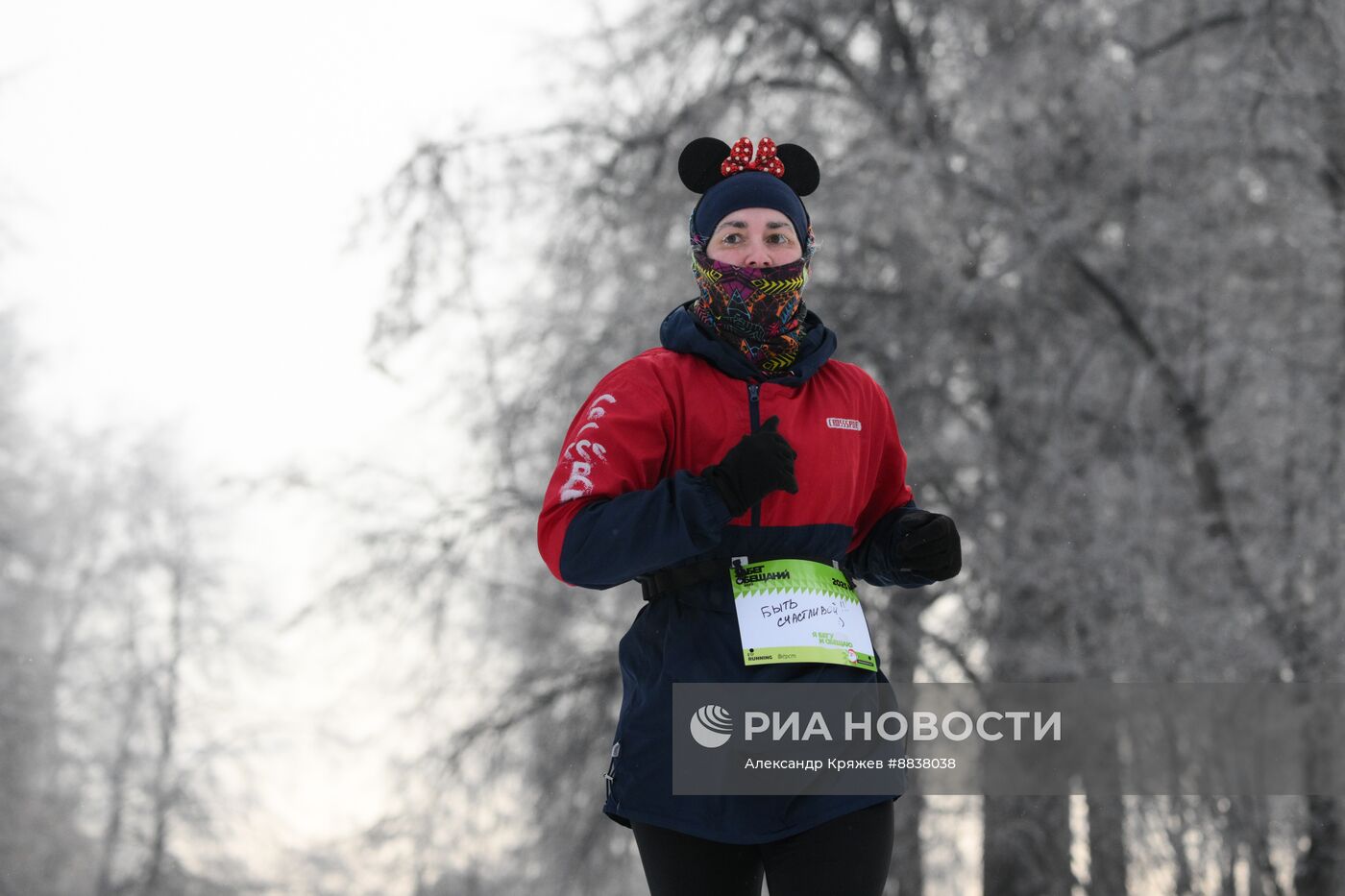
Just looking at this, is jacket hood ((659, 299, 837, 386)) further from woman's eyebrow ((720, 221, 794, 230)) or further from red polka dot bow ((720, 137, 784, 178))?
red polka dot bow ((720, 137, 784, 178))

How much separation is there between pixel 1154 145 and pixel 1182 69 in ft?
3.01

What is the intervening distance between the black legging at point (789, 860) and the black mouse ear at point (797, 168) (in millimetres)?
1011

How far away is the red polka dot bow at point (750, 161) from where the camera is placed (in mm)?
2328

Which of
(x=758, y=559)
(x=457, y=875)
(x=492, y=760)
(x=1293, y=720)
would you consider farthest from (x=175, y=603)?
(x=758, y=559)

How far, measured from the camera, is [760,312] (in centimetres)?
218

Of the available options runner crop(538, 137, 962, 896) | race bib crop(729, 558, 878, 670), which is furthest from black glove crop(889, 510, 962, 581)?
race bib crop(729, 558, 878, 670)

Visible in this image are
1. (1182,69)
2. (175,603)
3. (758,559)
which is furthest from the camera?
(175,603)

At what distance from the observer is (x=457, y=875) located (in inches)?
391

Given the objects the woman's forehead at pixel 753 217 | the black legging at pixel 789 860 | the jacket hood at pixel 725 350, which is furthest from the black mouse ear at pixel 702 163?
the black legging at pixel 789 860

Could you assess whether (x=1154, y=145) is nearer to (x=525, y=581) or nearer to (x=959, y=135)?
(x=959, y=135)

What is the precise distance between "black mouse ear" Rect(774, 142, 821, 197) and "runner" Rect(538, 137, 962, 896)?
3 cm

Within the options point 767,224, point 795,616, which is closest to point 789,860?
point 795,616

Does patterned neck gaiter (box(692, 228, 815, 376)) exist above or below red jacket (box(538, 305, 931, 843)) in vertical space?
above

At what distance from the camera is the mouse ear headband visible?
2332mm
